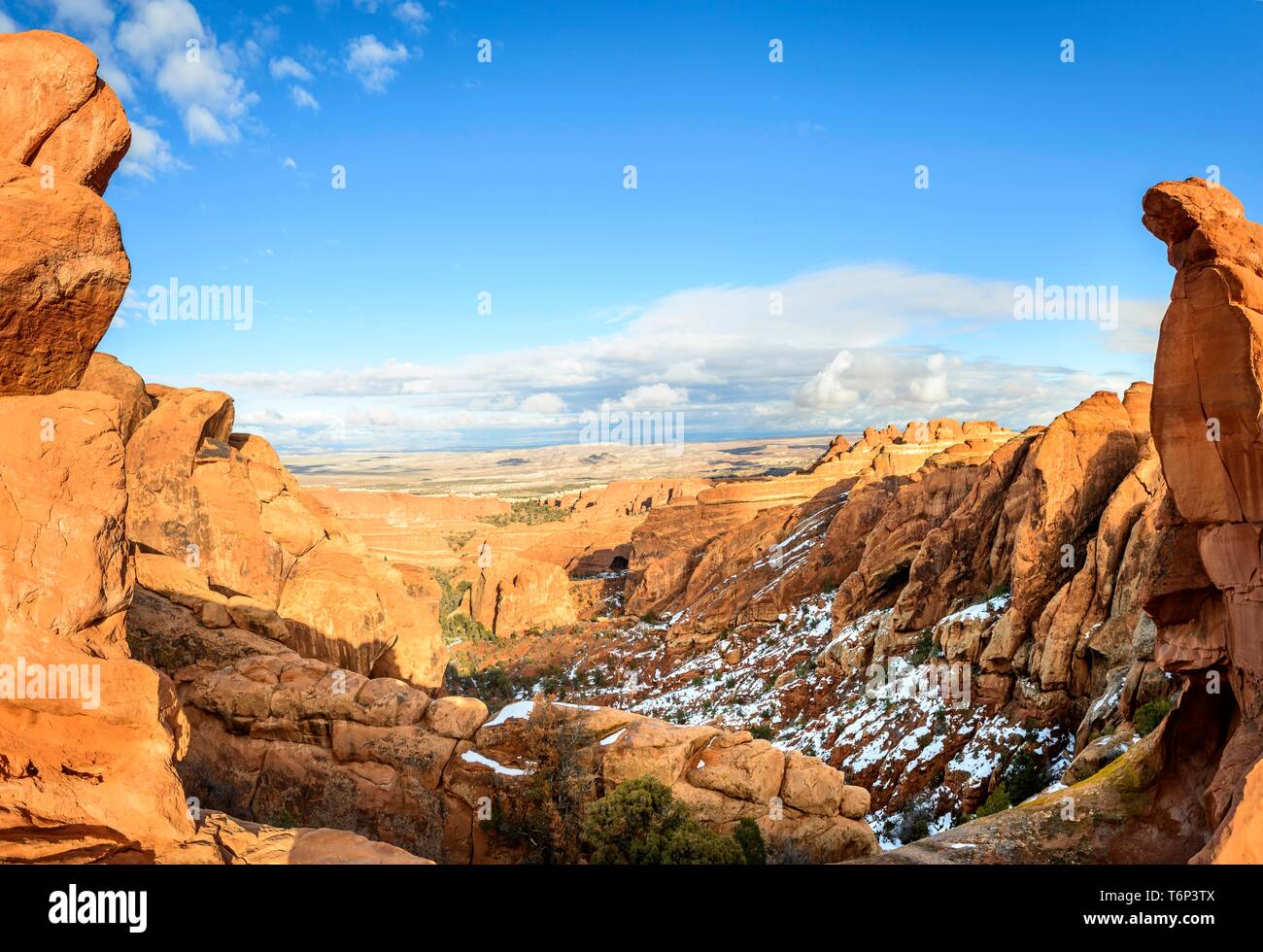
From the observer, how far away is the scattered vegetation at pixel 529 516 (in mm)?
136000

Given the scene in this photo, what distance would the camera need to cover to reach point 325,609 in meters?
30.6

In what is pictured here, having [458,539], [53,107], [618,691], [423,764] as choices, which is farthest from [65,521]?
[458,539]

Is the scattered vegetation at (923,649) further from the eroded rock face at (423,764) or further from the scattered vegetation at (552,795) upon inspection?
the scattered vegetation at (552,795)

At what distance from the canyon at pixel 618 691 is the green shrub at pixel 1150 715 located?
0.10 m

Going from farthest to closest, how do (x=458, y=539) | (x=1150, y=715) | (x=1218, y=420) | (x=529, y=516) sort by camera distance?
1. (x=529, y=516)
2. (x=458, y=539)
3. (x=1150, y=715)
4. (x=1218, y=420)

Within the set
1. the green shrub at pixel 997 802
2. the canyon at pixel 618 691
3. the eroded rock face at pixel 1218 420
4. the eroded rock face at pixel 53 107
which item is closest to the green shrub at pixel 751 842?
the canyon at pixel 618 691

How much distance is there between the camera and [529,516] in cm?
14000

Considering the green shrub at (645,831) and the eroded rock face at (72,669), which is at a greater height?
the eroded rock face at (72,669)

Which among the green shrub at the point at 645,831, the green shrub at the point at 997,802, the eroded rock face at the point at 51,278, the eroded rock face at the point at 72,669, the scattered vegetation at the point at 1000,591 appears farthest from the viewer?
the scattered vegetation at the point at 1000,591

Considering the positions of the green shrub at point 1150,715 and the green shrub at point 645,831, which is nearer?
the green shrub at point 645,831

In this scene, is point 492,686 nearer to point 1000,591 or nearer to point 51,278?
point 1000,591

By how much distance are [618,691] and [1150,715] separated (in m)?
34.9
